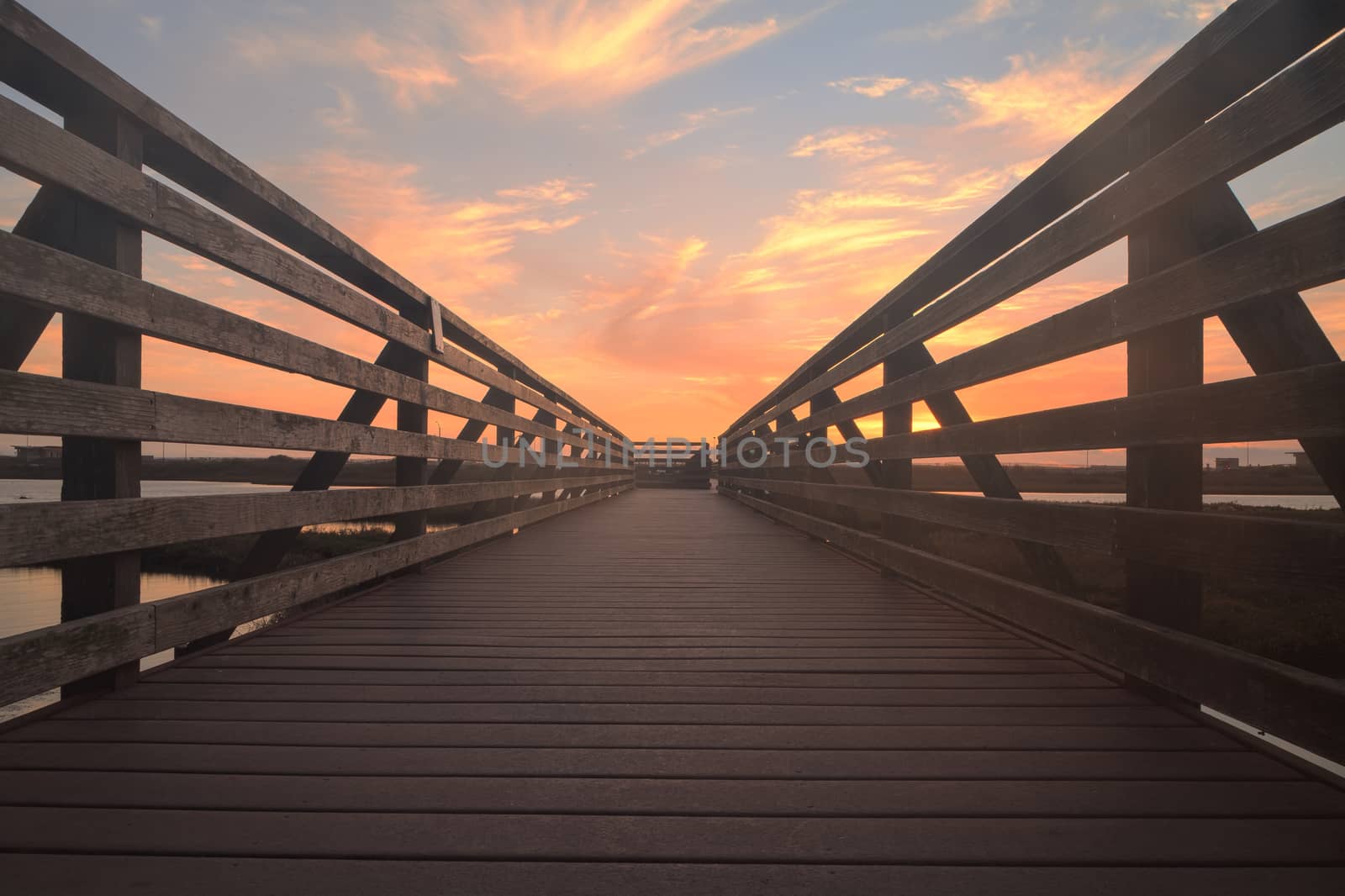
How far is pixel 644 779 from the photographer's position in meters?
1.52

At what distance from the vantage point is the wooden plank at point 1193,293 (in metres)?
1.33

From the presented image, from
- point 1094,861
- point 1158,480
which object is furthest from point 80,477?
point 1158,480

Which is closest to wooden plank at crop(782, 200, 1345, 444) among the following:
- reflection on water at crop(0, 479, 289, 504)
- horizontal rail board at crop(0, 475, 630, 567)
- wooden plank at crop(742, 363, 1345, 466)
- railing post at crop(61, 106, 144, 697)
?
wooden plank at crop(742, 363, 1345, 466)

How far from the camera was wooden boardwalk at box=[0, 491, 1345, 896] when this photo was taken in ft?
3.92

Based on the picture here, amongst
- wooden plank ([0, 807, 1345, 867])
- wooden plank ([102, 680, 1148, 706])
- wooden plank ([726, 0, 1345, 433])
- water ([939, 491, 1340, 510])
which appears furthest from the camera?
water ([939, 491, 1340, 510])

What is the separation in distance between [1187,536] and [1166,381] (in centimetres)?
41

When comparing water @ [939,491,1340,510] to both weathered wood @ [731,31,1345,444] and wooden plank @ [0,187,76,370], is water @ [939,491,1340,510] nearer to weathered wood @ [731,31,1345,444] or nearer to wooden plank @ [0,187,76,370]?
weathered wood @ [731,31,1345,444]

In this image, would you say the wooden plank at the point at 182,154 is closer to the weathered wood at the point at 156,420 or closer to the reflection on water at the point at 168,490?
the weathered wood at the point at 156,420

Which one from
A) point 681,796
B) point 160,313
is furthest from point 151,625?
point 681,796

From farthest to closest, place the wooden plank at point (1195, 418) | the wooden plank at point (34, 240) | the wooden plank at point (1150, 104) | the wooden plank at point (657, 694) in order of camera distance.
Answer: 1. the wooden plank at point (657, 694)
2. the wooden plank at point (34, 240)
3. the wooden plank at point (1150, 104)
4. the wooden plank at point (1195, 418)

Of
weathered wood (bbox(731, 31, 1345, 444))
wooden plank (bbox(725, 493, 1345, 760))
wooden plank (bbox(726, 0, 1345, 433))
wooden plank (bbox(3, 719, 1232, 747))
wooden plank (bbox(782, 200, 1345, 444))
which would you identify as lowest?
wooden plank (bbox(3, 719, 1232, 747))

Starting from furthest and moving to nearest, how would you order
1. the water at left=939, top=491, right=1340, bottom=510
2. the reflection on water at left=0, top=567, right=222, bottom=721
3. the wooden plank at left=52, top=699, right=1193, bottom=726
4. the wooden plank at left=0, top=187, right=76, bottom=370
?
the water at left=939, top=491, right=1340, bottom=510 < the reflection on water at left=0, top=567, right=222, bottom=721 < the wooden plank at left=52, top=699, right=1193, bottom=726 < the wooden plank at left=0, top=187, right=76, bottom=370

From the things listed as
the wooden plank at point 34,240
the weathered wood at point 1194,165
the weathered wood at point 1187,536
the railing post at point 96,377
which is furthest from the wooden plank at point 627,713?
the weathered wood at point 1194,165

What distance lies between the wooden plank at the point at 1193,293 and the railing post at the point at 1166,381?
0.07 metres
